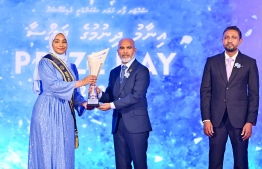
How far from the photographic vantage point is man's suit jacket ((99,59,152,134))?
3938 millimetres

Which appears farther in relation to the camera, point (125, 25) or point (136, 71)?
point (125, 25)

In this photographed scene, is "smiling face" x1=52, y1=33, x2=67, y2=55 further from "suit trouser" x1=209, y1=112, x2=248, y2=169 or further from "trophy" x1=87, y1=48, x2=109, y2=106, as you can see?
"suit trouser" x1=209, y1=112, x2=248, y2=169

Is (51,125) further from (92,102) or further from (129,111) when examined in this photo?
(129,111)

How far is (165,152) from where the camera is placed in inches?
195

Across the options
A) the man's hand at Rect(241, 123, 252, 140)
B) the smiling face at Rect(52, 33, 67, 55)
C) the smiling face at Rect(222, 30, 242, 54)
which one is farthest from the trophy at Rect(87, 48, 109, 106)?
the man's hand at Rect(241, 123, 252, 140)

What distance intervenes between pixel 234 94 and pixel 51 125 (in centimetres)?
145

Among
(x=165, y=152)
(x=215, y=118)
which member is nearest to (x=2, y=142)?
(x=165, y=152)

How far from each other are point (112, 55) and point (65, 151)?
1.42 m

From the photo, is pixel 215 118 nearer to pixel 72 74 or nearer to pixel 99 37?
pixel 72 74

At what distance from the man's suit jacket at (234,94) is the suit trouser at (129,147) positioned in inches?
21.6

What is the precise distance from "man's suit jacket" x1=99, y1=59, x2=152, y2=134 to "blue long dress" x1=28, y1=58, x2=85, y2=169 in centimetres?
43

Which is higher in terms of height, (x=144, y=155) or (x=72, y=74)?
(x=72, y=74)

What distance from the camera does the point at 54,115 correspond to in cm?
379

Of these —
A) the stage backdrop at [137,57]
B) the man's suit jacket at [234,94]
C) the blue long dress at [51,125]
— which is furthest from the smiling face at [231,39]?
the blue long dress at [51,125]
